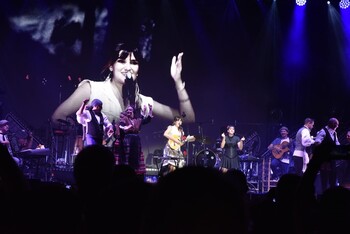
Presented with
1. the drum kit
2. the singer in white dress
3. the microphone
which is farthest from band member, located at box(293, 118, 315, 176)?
the microphone

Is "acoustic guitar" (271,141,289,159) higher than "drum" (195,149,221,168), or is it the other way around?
"acoustic guitar" (271,141,289,159)

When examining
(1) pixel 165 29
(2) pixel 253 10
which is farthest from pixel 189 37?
(2) pixel 253 10

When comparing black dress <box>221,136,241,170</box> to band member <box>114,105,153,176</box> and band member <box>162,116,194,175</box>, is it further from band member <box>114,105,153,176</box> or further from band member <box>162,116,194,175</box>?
band member <box>114,105,153,176</box>

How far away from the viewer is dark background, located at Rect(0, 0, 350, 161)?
17.6 m

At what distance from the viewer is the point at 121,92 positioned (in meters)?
17.5

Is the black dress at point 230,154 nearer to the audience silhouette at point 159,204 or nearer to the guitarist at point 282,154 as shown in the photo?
the guitarist at point 282,154

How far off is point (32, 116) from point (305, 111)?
416 inches

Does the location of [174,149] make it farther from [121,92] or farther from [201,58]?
[201,58]

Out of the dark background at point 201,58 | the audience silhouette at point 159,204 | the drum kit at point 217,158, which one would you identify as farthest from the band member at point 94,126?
the audience silhouette at point 159,204

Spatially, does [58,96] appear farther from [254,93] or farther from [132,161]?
[254,93]

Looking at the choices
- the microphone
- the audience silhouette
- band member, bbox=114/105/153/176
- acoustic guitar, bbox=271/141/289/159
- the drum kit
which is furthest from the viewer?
the microphone

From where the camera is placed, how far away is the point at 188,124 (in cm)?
1841

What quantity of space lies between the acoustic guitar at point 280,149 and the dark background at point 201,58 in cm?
190

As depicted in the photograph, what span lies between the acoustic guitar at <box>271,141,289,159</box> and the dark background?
1899 millimetres
